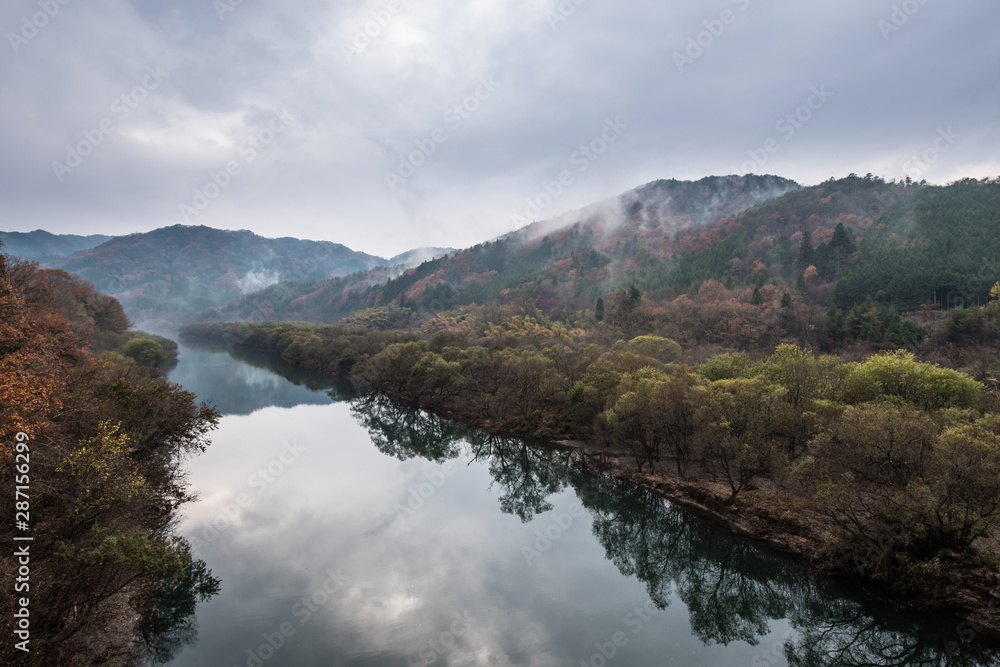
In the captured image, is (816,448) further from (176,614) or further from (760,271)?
(760,271)

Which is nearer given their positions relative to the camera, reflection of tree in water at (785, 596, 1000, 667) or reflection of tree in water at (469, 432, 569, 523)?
reflection of tree in water at (785, 596, 1000, 667)

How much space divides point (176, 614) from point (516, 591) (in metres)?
12.6

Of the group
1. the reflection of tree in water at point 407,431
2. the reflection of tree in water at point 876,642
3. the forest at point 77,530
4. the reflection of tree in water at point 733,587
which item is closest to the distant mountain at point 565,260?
the reflection of tree in water at point 407,431

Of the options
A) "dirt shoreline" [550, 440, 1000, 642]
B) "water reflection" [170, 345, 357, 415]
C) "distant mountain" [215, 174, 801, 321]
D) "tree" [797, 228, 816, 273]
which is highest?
"distant mountain" [215, 174, 801, 321]

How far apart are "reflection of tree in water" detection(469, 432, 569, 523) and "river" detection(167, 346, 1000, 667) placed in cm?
31

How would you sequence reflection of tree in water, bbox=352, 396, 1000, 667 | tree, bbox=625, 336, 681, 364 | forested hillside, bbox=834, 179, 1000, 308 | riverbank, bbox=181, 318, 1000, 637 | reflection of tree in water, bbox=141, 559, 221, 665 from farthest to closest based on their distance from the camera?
forested hillside, bbox=834, 179, 1000, 308 < tree, bbox=625, 336, 681, 364 < riverbank, bbox=181, 318, 1000, 637 < reflection of tree in water, bbox=352, 396, 1000, 667 < reflection of tree in water, bbox=141, 559, 221, 665

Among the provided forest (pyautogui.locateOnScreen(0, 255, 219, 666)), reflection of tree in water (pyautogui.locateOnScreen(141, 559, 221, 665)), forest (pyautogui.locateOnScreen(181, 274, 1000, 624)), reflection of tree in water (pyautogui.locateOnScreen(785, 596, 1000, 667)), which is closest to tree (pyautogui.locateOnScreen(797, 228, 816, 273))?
forest (pyautogui.locateOnScreen(181, 274, 1000, 624))

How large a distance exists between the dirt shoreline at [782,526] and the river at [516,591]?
559 millimetres

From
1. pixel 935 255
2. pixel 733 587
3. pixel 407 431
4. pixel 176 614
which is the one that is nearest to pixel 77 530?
pixel 176 614

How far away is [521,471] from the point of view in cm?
3481

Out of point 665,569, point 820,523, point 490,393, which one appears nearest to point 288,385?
point 490,393

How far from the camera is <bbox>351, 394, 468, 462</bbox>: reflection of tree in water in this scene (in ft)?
131

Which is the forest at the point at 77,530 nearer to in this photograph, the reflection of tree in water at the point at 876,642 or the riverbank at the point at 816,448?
the reflection of tree in water at the point at 876,642

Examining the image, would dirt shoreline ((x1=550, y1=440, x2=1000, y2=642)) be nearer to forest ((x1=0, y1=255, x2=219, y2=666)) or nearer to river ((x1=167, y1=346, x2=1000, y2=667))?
river ((x1=167, y1=346, x2=1000, y2=667))
